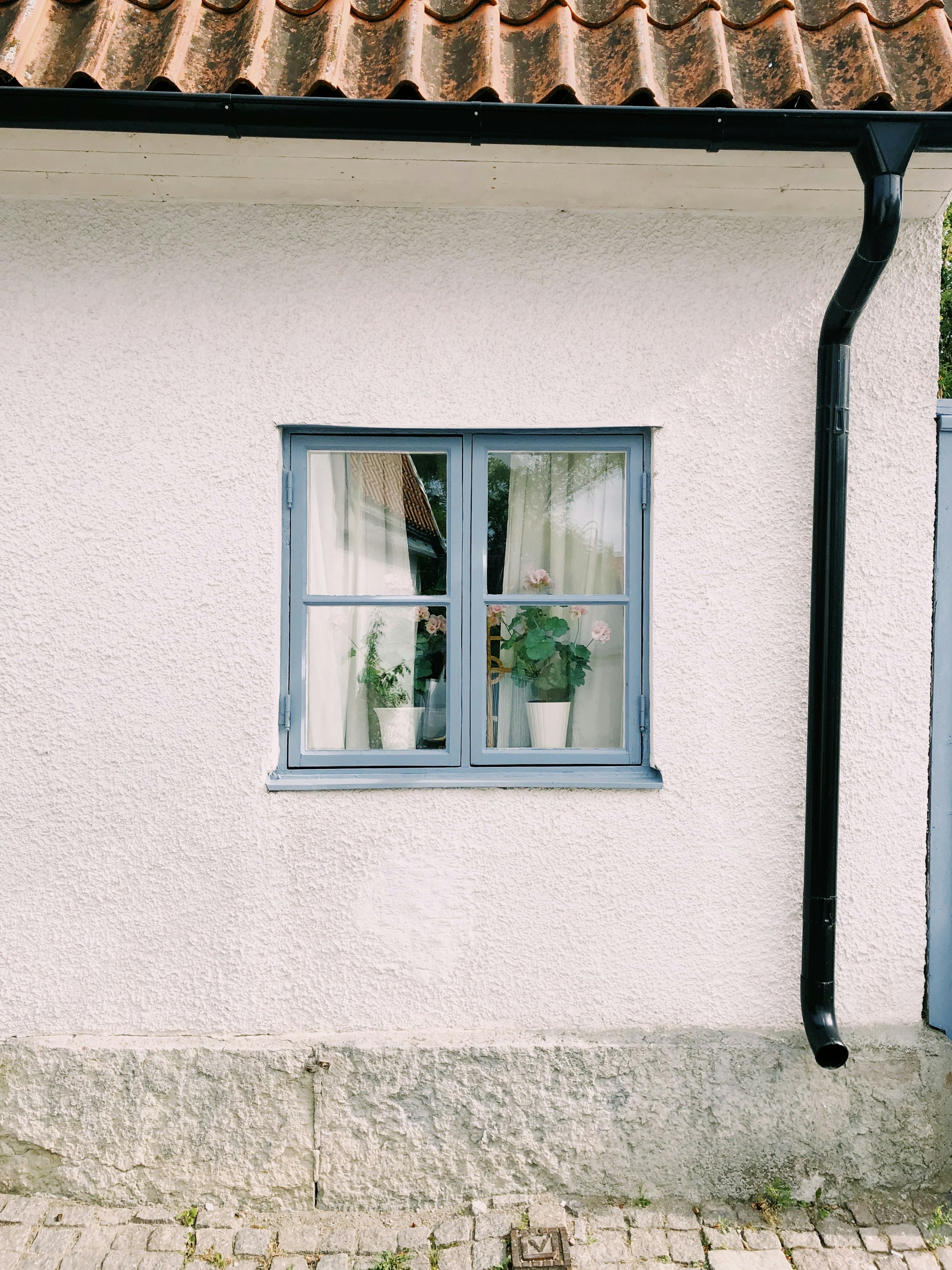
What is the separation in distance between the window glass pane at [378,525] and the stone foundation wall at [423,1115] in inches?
62.2

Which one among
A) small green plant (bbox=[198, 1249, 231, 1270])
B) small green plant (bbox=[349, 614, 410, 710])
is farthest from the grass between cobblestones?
small green plant (bbox=[349, 614, 410, 710])

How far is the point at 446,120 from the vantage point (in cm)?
222

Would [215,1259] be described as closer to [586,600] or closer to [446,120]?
[586,600]

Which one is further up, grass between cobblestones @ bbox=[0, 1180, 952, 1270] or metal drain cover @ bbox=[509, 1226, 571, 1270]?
metal drain cover @ bbox=[509, 1226, 571, 1270]

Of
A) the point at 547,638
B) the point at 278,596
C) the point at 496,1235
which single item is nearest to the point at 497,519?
the point at 547,638

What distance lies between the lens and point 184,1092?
268 cm

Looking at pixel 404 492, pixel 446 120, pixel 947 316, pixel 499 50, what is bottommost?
pixel 404 492

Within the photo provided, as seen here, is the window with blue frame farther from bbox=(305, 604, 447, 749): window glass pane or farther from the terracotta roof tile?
the terracotta roof tile

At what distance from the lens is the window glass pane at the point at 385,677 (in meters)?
2.88

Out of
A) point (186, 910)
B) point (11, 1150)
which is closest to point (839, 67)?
point (186, 910)

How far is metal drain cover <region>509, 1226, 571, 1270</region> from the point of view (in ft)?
8.02

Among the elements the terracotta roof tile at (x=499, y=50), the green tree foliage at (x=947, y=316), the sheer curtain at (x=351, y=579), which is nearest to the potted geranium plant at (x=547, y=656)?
the sheer curtain at (x=351, y=579)

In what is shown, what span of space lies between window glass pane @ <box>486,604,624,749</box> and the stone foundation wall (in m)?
1.04

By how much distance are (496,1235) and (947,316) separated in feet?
40.1
